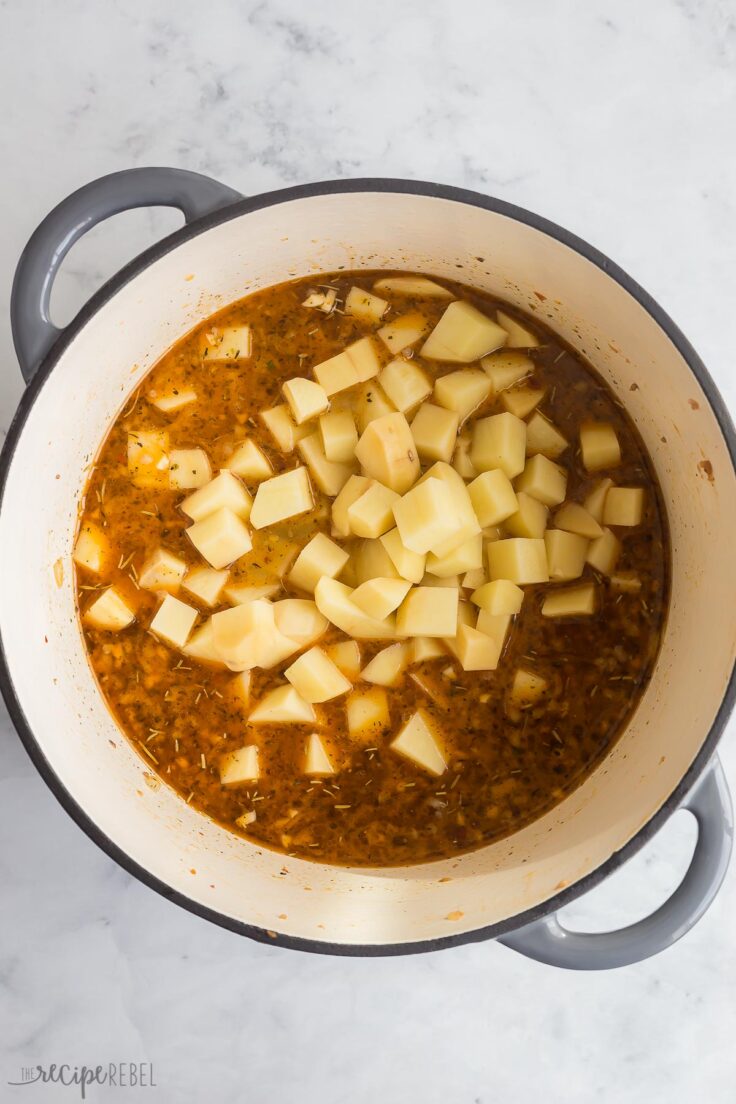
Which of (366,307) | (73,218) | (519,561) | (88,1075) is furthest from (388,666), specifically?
(88,1075)

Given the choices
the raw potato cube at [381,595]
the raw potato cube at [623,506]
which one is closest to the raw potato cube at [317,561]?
the raw potato cube at [381,595]

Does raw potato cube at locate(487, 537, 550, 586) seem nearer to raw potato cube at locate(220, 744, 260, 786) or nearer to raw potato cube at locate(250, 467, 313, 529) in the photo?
raw potato cube at locate(250, 467, 313, 529)

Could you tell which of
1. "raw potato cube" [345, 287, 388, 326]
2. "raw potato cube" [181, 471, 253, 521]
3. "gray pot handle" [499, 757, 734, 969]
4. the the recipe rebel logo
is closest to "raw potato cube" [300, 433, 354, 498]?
"raw potato cube" [181, 471, 253, 521]

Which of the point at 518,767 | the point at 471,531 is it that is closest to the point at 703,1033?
the point at 518,767

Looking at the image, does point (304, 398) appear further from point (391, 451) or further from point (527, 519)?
point (527, 519)

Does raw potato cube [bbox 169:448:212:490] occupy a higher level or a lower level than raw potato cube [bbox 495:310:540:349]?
lower

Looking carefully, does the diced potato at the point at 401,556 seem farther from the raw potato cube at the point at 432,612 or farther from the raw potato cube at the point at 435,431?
the raw potato cube at the point at 435,431
